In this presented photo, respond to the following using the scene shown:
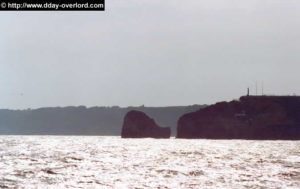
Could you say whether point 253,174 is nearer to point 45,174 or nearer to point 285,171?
point 285,171

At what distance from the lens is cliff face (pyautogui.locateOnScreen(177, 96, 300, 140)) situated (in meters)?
173

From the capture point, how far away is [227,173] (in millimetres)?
44906

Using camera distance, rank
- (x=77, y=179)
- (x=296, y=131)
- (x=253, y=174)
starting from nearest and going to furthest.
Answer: (x=77, y=179) → (x=253, y=174) → (x=296, y=131)

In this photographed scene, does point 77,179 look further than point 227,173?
No

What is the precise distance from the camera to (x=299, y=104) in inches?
6855

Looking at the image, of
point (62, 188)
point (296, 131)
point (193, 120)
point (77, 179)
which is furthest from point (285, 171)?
point (193, 120)

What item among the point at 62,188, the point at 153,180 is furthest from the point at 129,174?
the point at 62,188

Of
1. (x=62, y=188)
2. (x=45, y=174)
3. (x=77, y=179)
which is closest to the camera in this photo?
(x=62, y=188)

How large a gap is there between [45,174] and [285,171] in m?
19.3

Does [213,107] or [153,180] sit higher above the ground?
[213,107]

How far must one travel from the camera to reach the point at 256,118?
17400 cm

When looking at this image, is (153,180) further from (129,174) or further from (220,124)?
(220,124)

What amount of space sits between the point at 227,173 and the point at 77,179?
12.8 meters

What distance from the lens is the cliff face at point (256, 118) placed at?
173 meters
